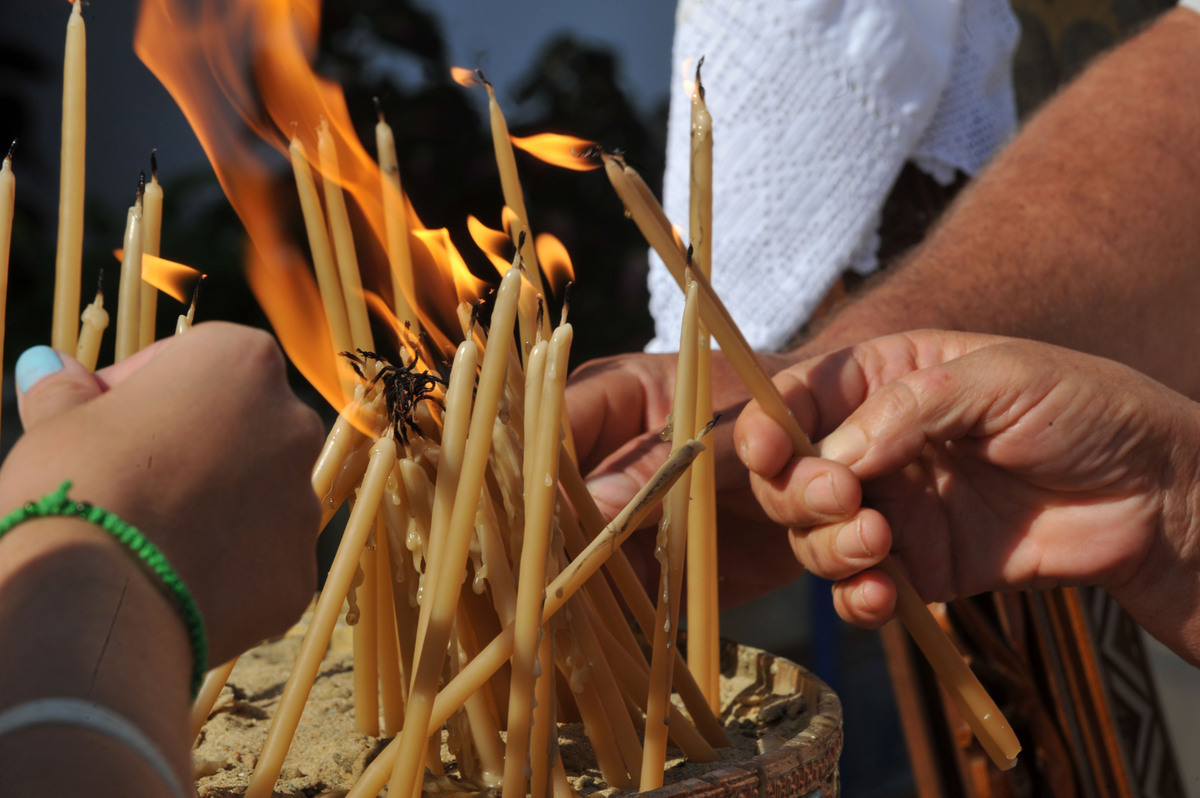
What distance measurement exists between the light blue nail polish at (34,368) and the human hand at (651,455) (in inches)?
13.8

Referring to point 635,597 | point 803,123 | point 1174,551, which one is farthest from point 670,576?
point 803,123

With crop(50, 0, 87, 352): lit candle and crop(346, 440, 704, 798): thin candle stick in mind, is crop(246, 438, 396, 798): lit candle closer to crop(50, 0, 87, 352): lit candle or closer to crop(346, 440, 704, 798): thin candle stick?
crop(346, 440, 704, 798): thin candle stick

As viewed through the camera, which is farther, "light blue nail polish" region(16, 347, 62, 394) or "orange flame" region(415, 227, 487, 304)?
"orange flame" region(415, 227, 487, 304)

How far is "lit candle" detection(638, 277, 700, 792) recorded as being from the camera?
1.24ft

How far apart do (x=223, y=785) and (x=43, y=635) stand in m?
0.19

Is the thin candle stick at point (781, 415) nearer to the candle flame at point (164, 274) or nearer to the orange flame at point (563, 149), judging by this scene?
the orange flame at point (563, 149)

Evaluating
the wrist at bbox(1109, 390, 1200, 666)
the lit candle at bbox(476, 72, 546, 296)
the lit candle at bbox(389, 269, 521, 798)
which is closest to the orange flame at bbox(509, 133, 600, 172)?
the lit candle at bbox(476, 72, 546, 296)

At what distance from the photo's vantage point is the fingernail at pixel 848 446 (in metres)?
0.54

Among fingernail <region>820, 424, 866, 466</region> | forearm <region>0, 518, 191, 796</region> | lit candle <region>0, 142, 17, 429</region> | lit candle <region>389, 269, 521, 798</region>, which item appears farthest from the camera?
fingernail <region>820, 424, 866, 466</region>

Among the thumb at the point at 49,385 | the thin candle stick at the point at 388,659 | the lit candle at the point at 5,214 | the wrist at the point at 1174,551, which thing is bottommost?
the wrist at the point at 1174,551

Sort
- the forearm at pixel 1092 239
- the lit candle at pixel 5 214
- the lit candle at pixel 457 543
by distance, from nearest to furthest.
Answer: the lit candle at pixel 457 543 → the lit candle at pixel 5 214 → the forearm at pixel 1092 239

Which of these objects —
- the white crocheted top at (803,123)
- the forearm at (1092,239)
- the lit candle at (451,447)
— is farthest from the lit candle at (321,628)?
the white crocheted top at (803,123)

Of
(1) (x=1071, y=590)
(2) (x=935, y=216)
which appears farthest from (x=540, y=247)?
(2) (x=935, y=216)

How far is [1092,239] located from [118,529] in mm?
1137
